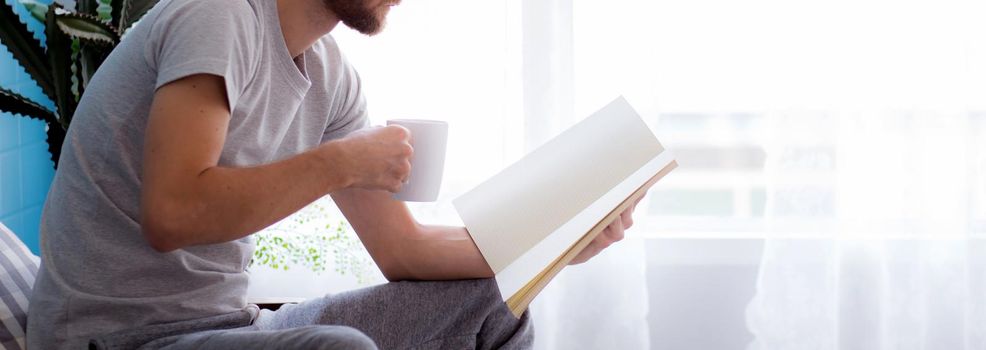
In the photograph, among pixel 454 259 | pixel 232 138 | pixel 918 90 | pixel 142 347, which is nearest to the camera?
pixel 142 347

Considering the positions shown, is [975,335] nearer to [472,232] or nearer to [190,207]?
[472,232]

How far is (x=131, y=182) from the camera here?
1.19 metres

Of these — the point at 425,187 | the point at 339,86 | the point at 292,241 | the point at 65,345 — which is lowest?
the point at 292,241

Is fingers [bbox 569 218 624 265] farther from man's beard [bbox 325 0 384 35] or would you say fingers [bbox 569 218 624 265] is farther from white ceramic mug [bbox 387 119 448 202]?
man's beard [bbox 325 0 384 35]

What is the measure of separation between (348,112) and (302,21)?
0.22 metres

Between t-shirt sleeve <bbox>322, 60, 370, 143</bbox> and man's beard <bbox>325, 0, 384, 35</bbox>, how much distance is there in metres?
0.12

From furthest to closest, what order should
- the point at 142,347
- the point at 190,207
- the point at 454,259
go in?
the point at 454,259, the point at 142,347, the point at 190,207

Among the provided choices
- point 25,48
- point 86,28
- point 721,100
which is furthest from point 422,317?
point 721,100

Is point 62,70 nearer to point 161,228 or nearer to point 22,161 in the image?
point 22,161

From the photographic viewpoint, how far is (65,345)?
1.15 metres

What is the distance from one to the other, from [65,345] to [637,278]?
1.59 metres

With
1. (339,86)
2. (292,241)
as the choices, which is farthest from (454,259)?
(292,241)

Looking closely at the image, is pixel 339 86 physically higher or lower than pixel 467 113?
higher

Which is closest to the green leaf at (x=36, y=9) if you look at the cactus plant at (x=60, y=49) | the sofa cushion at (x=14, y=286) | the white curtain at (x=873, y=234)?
the cactus plant at (x=60, y=49)
